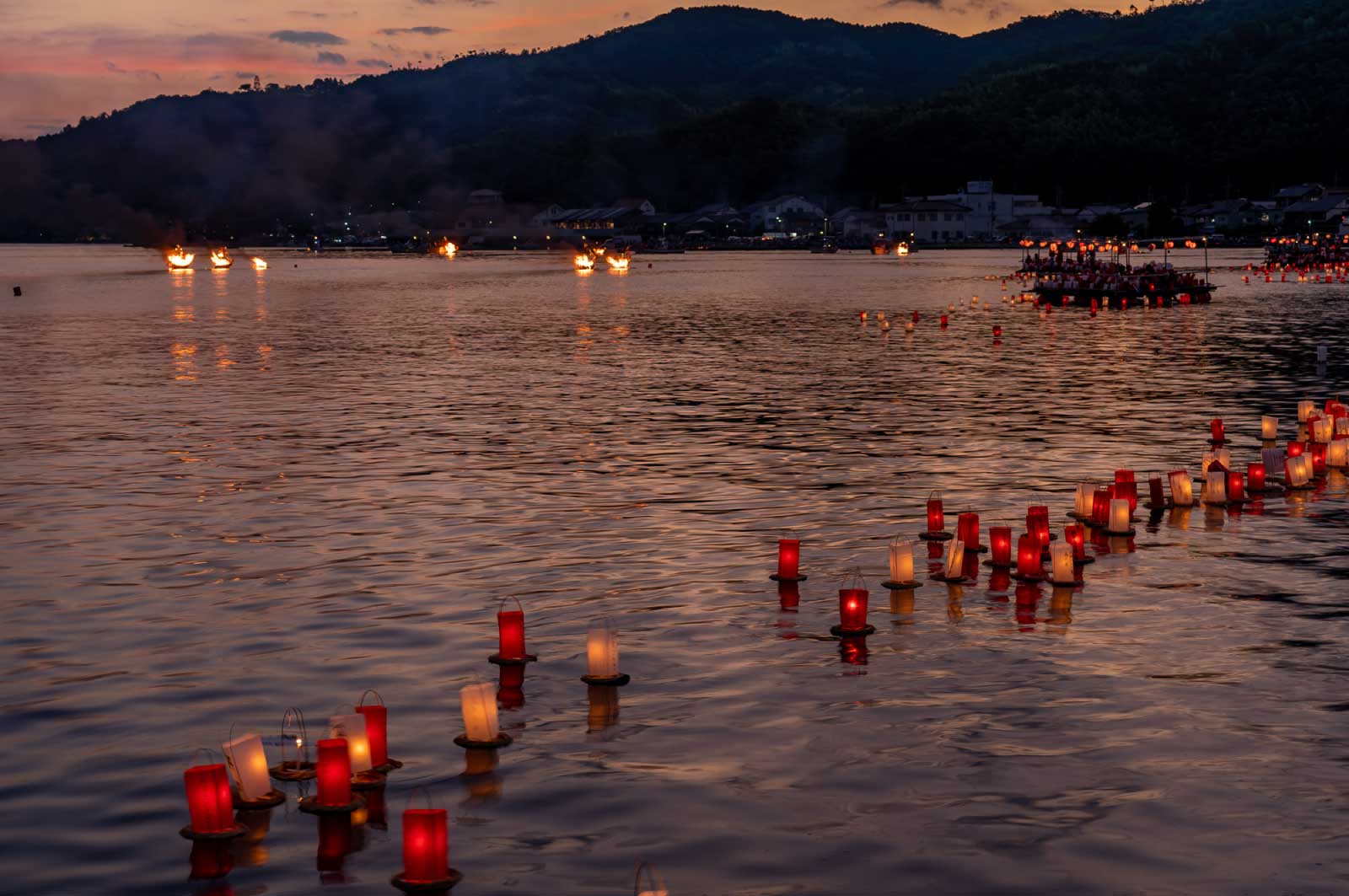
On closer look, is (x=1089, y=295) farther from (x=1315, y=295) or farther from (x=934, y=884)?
(x=934, y=884)

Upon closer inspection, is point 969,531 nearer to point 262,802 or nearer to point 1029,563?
point 1029,563

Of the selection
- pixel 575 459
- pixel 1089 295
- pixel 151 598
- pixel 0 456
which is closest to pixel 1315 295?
pixel 1089 295

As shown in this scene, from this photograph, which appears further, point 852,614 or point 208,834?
point 852,614


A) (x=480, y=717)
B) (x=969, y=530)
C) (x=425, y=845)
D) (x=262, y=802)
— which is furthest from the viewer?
(x=969, y=530)

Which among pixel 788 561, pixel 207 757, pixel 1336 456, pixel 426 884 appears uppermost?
pixel 1336 456

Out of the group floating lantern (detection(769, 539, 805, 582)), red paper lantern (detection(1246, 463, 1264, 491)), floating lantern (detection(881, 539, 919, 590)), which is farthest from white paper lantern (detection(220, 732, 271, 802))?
red paper lantern (detection(1246, 463, 1264, 491))

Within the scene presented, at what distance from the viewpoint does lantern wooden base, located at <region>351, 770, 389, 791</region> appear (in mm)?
15195

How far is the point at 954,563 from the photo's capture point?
24.3 meters

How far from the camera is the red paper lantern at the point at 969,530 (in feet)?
83.6

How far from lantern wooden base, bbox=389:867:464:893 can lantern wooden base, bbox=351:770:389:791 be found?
223 cm

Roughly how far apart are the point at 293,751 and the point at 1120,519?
16.5m

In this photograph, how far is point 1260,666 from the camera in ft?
63.8

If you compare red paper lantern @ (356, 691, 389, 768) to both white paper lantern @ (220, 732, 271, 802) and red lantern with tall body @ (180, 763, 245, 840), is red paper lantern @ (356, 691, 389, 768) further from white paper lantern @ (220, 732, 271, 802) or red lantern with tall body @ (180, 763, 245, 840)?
red lantern with tall body @ (180, 763, 245, 840)

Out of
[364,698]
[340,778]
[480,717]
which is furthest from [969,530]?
[340,778]
